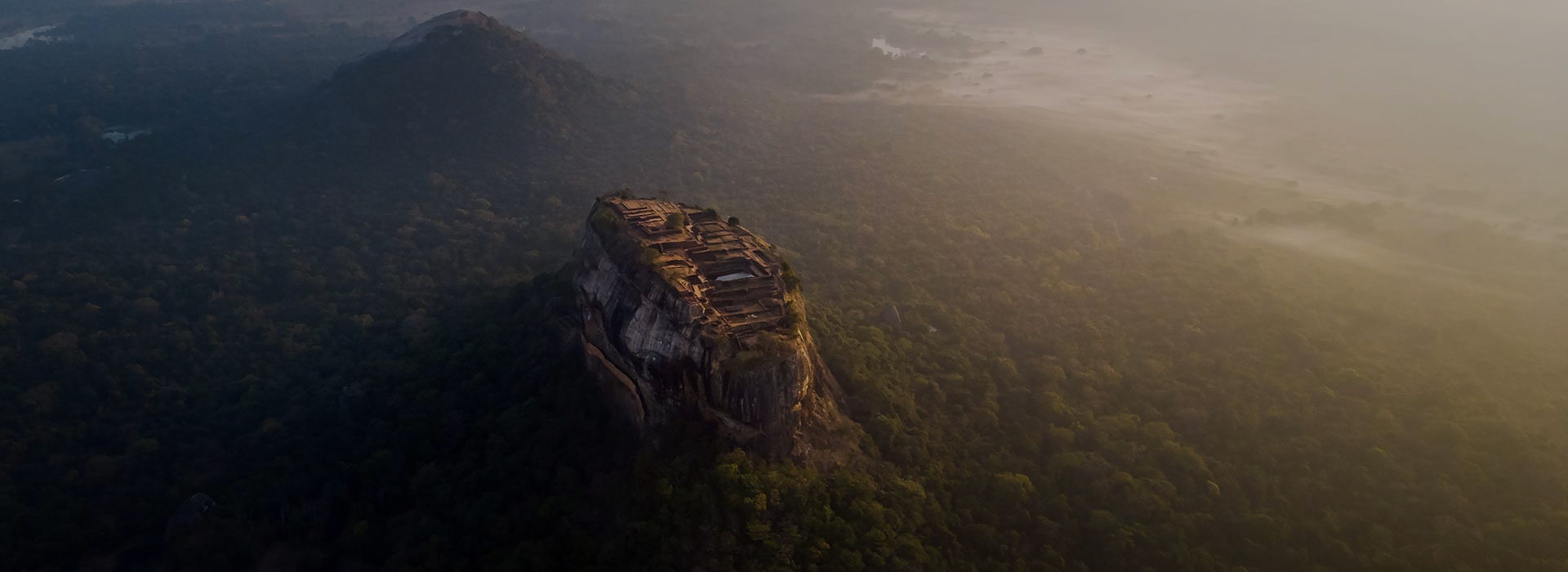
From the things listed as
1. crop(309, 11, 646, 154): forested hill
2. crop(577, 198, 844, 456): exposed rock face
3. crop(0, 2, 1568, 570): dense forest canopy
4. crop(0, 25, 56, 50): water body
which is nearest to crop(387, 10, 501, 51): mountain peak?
crop(309, 11, 646, 154): forested hill

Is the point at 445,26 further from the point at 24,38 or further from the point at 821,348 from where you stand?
the point at 24,38

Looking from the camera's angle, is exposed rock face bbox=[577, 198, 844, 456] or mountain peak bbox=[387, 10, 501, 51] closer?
exposed rock face bbox=[577, 198, 844, 456]

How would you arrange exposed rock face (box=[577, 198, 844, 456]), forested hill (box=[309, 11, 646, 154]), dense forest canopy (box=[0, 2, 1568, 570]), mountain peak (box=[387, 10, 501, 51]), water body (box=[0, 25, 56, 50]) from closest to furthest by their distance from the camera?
exposed rock face (box=[577, 198, 844, 456]) < dense forest canopy (box=[0, 2, 1568, 570]) < forested hill (box=[309, 11, 646, 154]) < mountain peak (box=[387, 10, 501, 51]) < water body (box=[0, 25, 56, 50])

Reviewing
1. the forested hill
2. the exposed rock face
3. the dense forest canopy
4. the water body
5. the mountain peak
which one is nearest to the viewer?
the exposed rock face

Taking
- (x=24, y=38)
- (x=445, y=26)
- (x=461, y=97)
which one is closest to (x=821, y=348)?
(x=461, y=97)

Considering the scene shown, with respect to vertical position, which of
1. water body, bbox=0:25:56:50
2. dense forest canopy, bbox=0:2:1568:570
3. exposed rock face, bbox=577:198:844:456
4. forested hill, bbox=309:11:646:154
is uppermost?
water body, bbox=0:25:56:50

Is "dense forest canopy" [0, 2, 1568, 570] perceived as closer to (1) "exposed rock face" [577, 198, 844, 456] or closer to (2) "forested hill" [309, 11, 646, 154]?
(1) "exposed rock face" [577, 198, 844, 456]

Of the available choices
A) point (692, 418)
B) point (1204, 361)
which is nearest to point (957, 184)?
point (1204, 361)
